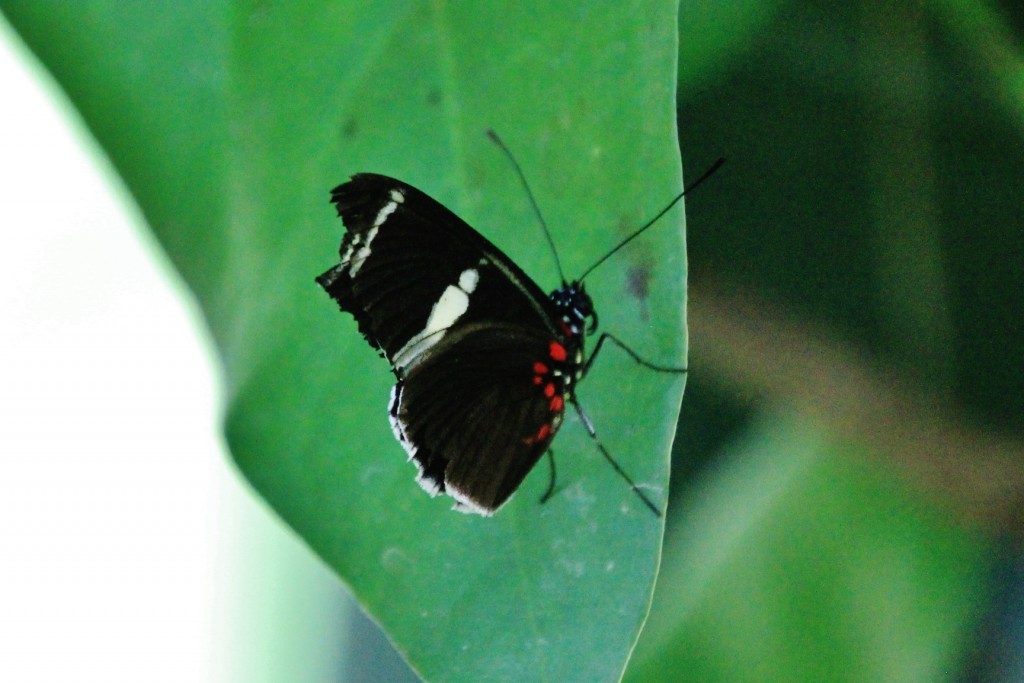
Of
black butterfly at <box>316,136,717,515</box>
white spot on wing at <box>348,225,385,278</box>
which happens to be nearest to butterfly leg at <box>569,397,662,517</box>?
black butterfly at <box>316,136,717,515</box>

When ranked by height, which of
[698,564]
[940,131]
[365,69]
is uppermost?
[365,69]

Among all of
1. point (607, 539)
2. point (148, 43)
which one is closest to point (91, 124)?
point (148, 43)

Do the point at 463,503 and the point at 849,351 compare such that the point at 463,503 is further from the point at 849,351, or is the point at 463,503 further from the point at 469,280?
the point at 849,351

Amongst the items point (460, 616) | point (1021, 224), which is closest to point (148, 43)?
point (460, 616)

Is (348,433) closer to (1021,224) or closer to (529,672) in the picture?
(529,672)

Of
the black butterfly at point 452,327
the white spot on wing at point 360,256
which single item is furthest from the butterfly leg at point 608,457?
the white spot on wing at point 360,256

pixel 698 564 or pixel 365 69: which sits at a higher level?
pixel 365 69
